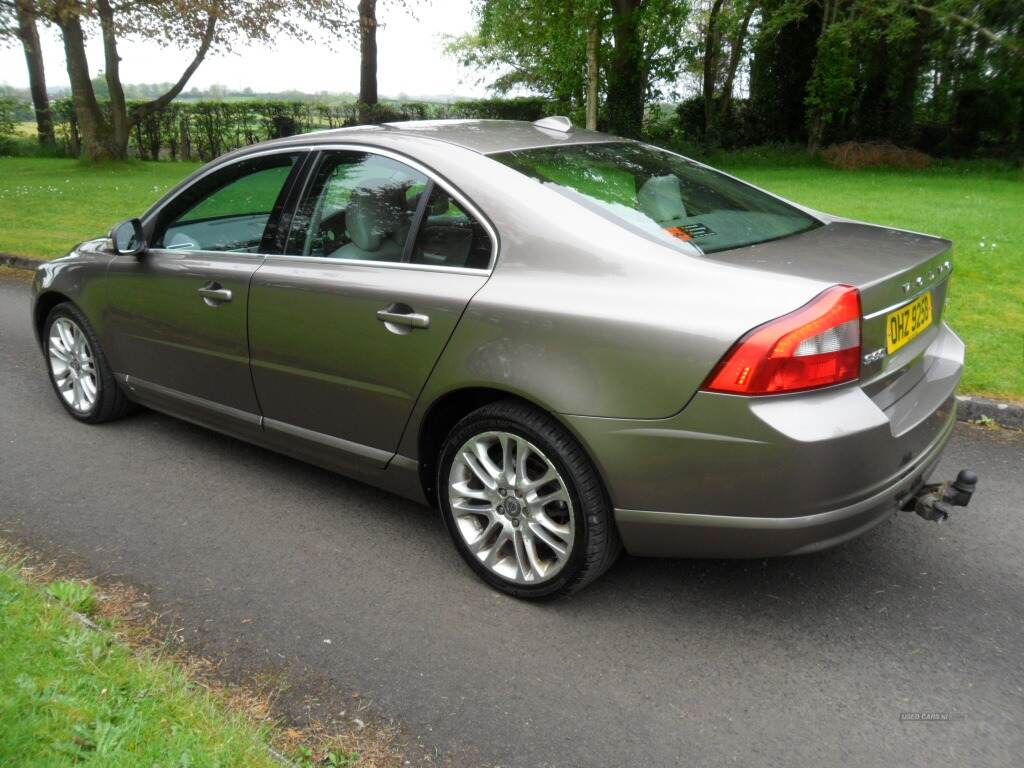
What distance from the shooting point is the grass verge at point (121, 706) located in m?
2.33

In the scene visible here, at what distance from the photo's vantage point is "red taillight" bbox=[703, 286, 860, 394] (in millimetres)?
2645

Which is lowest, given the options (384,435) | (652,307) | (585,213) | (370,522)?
(370,522)

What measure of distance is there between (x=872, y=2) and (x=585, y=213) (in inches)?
774

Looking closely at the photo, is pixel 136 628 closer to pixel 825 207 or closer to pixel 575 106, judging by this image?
pixel 825 207

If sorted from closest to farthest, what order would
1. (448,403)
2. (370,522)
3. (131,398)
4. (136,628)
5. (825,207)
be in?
(136,628) < (448,403) < (370,522) < (131,398) < (825,207)

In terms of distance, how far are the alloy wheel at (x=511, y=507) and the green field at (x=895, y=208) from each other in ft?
10.5

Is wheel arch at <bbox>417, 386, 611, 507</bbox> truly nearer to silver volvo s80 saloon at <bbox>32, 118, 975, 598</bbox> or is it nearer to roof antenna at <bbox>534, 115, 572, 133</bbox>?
silver volvo s80 saloon at <bbox>32, 118, 975, 598</bbox>

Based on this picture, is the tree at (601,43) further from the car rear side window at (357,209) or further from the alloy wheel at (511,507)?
the alloy wheel at (511,507)

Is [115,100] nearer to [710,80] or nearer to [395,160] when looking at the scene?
[710,80]

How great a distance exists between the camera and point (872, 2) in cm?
1970

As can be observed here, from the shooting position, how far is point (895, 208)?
42.0ft

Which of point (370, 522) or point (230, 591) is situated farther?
point (370, 522)

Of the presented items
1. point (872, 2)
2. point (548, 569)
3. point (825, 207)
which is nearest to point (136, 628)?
point (548, 569)

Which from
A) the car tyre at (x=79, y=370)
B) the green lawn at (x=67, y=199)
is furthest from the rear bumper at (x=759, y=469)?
the green lawn at (x=67, y=199)
